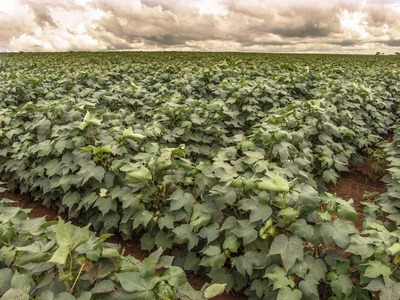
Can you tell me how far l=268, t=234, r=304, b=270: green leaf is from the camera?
1.97 m

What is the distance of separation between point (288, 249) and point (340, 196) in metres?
3.06

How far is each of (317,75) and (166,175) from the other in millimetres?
7538

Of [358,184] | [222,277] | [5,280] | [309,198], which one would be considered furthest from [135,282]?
[358,184]

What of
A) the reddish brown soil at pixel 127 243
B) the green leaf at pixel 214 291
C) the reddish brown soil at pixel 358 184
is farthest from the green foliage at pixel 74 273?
the reddish brown soil at pixel 358 184

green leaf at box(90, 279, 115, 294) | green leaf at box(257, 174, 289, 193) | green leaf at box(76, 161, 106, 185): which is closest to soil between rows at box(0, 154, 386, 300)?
green leaf at box(76, 161, 106, 185)

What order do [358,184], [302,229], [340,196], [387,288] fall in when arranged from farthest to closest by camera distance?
[358,184] → [340,196] → [302,229] → [387,288]

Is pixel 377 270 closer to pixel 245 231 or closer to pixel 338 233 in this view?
pixel 338 233

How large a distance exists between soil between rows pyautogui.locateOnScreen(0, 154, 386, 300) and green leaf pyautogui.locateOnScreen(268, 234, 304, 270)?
3.03 feet

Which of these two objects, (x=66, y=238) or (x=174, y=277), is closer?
(x=66, y=238)

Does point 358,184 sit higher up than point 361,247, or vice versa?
point 361,247

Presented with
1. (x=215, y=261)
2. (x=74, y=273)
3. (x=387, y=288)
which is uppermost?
(x=74, y=273)

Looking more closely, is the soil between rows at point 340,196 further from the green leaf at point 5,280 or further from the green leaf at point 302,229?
the green leaf at point 5,280

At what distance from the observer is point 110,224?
308 cm

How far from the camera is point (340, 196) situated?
4547mm
